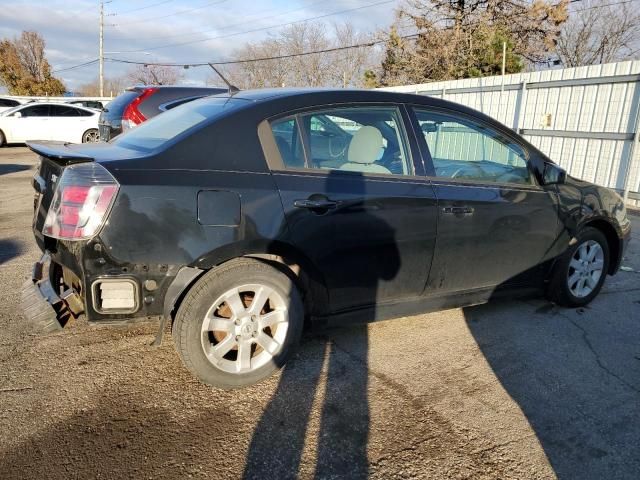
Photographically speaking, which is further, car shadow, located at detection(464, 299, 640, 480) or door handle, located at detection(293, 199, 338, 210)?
door handle, located at detection(293, 199, 338, 210)

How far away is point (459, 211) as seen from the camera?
3354 millimetres

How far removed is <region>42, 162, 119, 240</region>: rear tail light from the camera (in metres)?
2.47

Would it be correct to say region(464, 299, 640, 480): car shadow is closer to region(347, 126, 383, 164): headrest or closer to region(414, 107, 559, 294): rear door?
region(414, 107, 559, 294): rear door

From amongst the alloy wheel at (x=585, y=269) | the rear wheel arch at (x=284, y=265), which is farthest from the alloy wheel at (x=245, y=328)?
the alloy wheel at (x=585, y=269)

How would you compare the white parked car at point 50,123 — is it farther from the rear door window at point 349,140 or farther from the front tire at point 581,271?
the front tire at point 581,271

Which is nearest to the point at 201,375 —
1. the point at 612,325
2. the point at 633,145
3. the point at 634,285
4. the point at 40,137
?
the point at 612,325

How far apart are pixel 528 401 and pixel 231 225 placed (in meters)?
1.97

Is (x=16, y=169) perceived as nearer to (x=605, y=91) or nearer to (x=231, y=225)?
(x=231, y=225)

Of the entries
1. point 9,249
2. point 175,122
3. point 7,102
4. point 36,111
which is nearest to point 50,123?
point 36,111

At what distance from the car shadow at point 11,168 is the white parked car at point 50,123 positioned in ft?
11.8

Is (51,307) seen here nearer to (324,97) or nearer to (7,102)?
(324,97)

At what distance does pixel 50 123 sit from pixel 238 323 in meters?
17.1

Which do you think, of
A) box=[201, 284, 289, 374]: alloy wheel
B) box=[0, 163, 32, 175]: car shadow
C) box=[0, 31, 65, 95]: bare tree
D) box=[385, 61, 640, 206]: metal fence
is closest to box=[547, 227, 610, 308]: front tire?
box=[201, 284, 289, 374]: alloy wheel

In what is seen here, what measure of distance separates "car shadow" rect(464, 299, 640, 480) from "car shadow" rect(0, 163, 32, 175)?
11.9 metres
